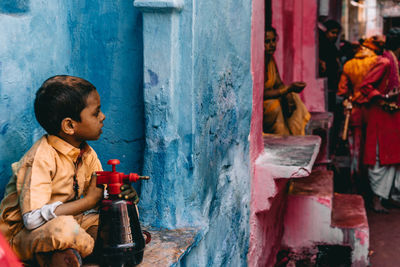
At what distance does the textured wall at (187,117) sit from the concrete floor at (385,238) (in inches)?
107

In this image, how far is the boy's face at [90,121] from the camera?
1.51 m

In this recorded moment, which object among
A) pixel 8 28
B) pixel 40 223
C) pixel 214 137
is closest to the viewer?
pixel 40 223

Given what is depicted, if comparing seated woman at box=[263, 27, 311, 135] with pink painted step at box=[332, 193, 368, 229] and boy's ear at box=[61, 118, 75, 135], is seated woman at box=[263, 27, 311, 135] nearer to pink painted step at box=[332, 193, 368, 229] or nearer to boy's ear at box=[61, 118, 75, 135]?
pink painted step at box=[332, 193, 368, 229]

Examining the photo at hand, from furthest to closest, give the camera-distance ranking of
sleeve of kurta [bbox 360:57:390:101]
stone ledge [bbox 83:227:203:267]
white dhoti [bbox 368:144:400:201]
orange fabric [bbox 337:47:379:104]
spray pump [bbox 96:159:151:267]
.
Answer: orange fabric [bbox 337:47:379:104] < white dhoti [bbox 368:144:400:201] < sleeve of kurta [bbox 360:57:390:101] < stone ledge [bbox 83:227:203:267] < spray pump [bbox 96:159:151:267]

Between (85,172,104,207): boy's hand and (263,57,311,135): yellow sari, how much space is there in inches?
121

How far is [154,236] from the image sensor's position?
6.18 ft

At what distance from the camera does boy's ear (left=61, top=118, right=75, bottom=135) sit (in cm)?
148

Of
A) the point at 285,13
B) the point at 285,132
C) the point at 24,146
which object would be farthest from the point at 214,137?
the point at 285,13

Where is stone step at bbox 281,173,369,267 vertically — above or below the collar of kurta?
below

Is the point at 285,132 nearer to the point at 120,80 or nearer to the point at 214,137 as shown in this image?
the point at 214,137

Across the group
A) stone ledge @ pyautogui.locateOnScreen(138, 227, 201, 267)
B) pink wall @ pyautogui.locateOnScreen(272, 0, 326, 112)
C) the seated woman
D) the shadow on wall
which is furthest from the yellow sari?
the shadow on wall

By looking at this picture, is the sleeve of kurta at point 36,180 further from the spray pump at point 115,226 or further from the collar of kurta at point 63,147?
the spray pump at point 115,226

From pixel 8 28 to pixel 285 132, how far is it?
336cm

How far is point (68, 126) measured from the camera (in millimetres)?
1502
